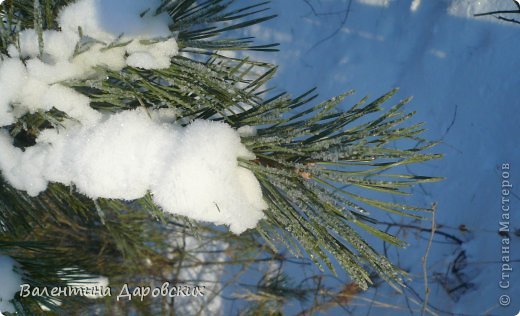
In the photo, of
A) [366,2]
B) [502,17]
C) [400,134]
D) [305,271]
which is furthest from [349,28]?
[400,134]

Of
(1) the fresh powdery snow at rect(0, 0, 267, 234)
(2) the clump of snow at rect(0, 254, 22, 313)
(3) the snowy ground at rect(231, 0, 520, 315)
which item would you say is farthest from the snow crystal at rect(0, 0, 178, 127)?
(3) the snowy ground at rect(231, 0, 520, 315)

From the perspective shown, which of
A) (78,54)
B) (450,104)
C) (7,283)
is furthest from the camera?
(450,104)

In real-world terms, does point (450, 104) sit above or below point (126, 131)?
above

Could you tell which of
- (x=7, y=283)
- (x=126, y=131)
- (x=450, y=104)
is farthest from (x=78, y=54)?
(x=450, y=104)

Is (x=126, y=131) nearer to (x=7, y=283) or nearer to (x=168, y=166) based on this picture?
(x=168, y=166)

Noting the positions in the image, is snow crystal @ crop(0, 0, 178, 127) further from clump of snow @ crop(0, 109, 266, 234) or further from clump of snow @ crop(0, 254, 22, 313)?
clump of snow @ crop(0, 254, 22, 313)

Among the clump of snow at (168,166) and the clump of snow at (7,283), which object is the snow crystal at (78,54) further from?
the clump of snow at (7,283)

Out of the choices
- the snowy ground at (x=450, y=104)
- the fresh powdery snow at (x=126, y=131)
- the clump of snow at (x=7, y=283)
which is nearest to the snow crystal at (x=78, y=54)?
the fresh powdery snow at (x=126, y=131)
